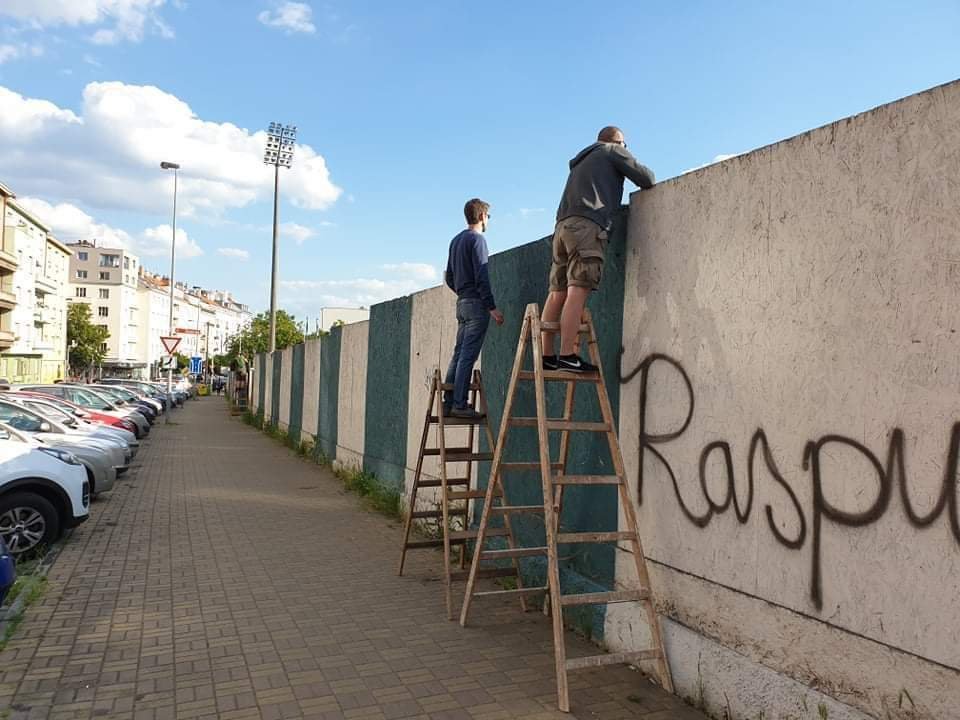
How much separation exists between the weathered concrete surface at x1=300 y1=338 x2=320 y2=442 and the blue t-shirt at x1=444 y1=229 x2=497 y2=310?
10.8 meters

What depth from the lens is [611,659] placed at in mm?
3994

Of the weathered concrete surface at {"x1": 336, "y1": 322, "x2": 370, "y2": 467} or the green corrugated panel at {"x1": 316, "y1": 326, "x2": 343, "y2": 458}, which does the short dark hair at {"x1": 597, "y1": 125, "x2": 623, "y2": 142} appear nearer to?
the weathered concrete surface at {"x1": 336, "y1": 322, "x2": 370, "y2": 467}

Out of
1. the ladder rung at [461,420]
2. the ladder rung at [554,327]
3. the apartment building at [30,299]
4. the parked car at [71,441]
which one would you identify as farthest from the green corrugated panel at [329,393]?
the apartment building at [30,299]

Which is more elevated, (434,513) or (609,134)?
(609,134)

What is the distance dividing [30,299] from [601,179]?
65.1 metres

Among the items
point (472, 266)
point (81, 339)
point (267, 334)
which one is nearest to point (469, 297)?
point (472, 266)

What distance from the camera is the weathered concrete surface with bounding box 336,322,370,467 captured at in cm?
1226

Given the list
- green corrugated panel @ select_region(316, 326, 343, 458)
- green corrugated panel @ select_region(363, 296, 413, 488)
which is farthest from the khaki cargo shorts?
green corrugated panel @ select_region(316, 326, 343, 458)

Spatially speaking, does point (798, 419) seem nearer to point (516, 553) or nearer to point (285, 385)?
point (516, 553)

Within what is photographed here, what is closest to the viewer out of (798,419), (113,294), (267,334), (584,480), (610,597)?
(798,419)

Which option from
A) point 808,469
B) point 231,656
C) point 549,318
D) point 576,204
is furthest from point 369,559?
point 808,469

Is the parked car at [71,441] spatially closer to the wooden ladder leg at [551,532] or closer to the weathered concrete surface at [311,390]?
the weathered concrete surface at [311,390]

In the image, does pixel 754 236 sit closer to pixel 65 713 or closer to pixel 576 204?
pixel 576 204

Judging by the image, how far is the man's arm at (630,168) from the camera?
15.2ft
